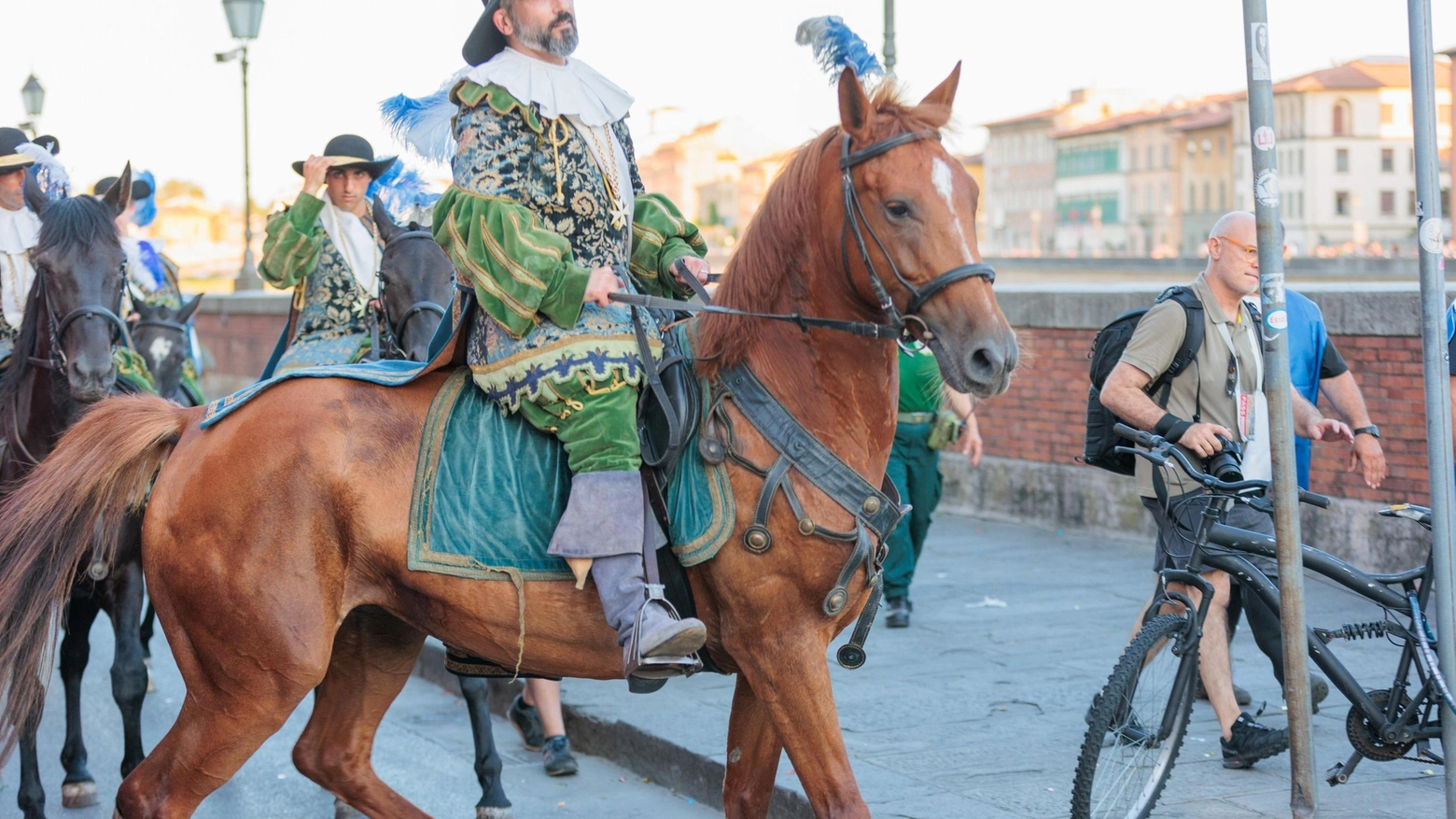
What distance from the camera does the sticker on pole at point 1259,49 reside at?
4250 millimetres

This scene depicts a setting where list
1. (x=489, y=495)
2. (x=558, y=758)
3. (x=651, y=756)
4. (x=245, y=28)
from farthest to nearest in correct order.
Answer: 1. (x=245, y=28)
2. (x=558, y=758)
3. (x=651, y=756)
4. (x=489, y=495)

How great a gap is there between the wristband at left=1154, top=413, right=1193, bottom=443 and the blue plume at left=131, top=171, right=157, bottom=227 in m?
7.78

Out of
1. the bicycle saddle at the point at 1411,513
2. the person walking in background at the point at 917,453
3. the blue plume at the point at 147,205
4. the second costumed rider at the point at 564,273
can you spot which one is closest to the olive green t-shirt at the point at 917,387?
the person walking in background at the point at 917,453

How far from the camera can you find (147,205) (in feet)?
35.8

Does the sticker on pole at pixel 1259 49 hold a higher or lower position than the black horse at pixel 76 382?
higher

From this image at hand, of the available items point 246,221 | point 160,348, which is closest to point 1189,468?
point 160,348

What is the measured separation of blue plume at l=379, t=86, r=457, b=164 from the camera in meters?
4.75

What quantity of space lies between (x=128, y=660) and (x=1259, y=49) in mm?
4573

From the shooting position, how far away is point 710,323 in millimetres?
4188

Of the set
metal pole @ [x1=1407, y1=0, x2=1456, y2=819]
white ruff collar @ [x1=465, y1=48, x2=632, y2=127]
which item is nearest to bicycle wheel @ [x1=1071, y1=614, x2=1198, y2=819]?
metal pole @ [x1=1407, y1=0, x2=1456, y2=819]

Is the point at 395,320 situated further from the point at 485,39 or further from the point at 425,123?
the point at 485,39

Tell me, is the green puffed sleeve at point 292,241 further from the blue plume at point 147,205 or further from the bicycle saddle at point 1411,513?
the bicycle saddle at point 1411,513

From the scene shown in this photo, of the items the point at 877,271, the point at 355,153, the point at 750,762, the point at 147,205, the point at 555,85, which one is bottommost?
the point at 750,762

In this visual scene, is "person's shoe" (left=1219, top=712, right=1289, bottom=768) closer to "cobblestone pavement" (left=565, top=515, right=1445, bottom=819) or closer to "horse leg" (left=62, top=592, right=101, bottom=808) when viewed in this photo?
"cobblestone pavement" (left=565, top=515, right=1445, bottom=819)
